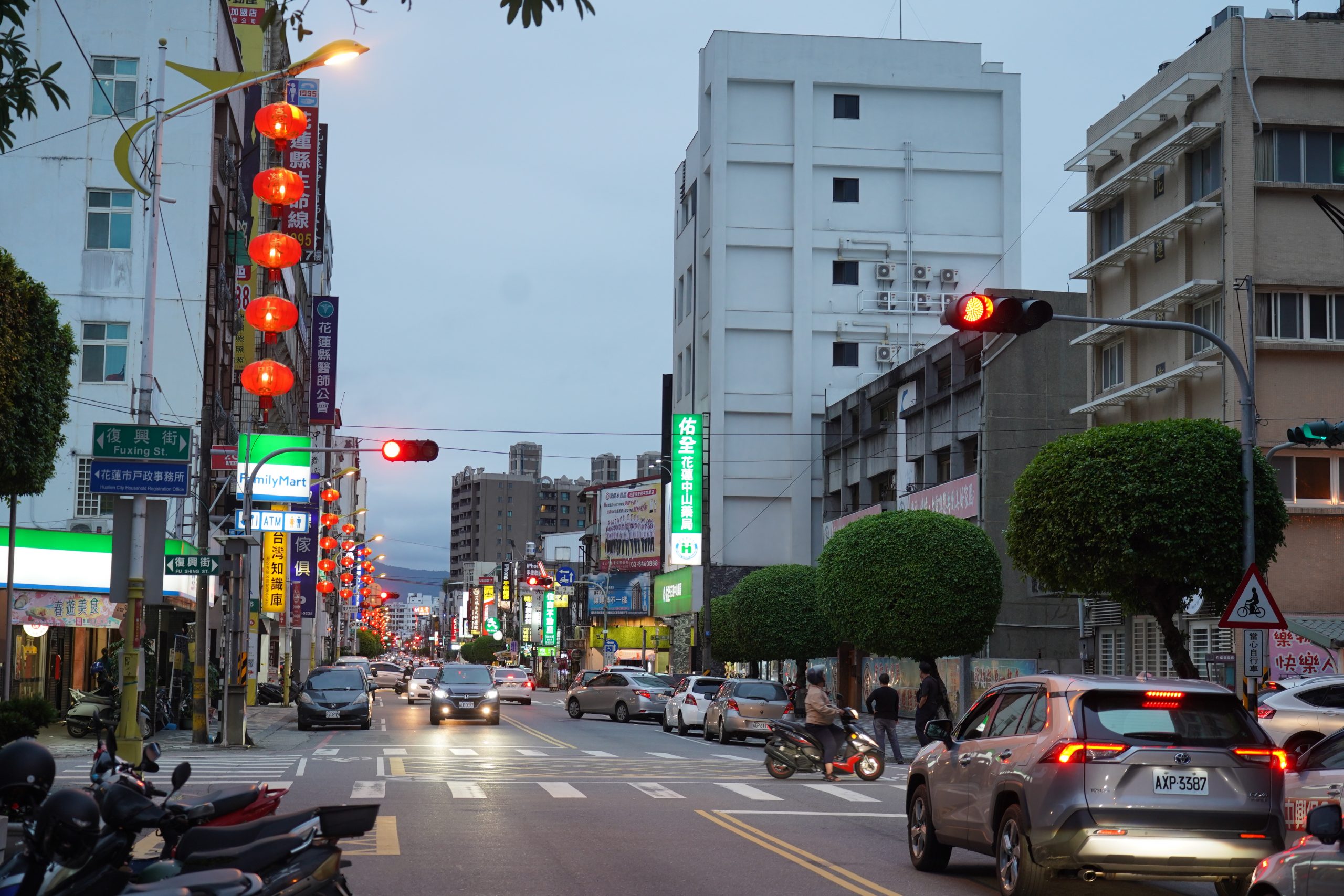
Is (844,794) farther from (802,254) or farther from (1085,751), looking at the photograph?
(802,254)

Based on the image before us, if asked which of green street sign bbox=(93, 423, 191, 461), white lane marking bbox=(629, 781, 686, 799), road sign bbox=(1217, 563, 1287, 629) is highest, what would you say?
green street sign bbox=(93, 423, 191, 461)

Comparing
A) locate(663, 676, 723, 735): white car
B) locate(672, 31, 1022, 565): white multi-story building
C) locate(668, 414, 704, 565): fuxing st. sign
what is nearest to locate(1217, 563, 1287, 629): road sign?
locate(663, 676, 723, 735): white car

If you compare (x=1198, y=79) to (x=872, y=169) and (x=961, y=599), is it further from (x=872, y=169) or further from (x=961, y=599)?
(x=872, y=169)

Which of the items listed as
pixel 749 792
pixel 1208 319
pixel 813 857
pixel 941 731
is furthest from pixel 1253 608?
pixel 1208 319

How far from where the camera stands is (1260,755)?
1065cm

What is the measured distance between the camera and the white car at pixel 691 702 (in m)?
40.1

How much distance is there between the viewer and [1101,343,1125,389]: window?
39.0 m

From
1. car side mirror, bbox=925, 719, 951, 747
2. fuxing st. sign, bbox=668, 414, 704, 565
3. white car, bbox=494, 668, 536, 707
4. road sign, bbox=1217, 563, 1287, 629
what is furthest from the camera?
fuxing st. sign, bbox=668, 414, 704, 565

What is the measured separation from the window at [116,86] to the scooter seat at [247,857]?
35918mm

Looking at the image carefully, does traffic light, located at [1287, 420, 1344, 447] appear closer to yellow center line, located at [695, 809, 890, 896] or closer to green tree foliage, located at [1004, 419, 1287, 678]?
green tree foliage, located at [1004, 419, 1287, 678]

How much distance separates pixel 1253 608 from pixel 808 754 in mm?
7982

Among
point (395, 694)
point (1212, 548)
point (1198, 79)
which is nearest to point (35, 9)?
point (1198, 79)

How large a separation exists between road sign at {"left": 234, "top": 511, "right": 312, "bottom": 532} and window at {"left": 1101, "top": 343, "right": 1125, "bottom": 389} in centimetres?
2204

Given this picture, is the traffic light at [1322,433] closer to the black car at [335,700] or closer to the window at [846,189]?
the black car at [335,700]
